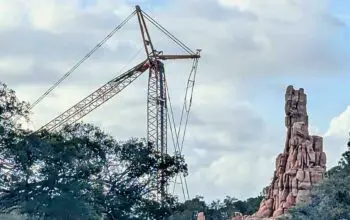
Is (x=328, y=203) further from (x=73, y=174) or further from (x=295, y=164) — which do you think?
(x=73, y=174)

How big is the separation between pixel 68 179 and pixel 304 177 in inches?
685

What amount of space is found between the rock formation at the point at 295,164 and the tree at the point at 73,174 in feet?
39.7

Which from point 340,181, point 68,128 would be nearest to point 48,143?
point 68,128

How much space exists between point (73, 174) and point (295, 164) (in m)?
16.6

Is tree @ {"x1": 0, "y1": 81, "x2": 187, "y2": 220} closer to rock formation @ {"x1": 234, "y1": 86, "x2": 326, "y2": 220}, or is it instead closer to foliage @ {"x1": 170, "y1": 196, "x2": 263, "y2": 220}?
rock formation @ {"x1": 234, "y1": 86, "x2": 326, "y2": 220}

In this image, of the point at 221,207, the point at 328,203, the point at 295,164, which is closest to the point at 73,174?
the point at 295,164

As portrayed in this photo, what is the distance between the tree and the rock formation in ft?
39.7

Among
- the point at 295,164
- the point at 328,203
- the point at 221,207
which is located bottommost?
the point at 328,203

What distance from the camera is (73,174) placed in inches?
2842

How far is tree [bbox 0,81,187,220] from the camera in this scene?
228ft

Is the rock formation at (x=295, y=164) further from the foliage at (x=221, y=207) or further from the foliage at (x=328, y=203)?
the foliage at (x=221, y=207)

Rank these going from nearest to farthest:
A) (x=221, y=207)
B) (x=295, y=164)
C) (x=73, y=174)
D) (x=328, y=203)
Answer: (x=328, y=203), (x=295, y=164), (x=73, y=174), (x=221, y=207)

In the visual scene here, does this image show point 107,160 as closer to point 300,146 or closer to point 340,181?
point 300,146

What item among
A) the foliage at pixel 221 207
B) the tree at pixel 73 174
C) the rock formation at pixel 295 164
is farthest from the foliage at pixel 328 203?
the foliage at pixel 221 207
